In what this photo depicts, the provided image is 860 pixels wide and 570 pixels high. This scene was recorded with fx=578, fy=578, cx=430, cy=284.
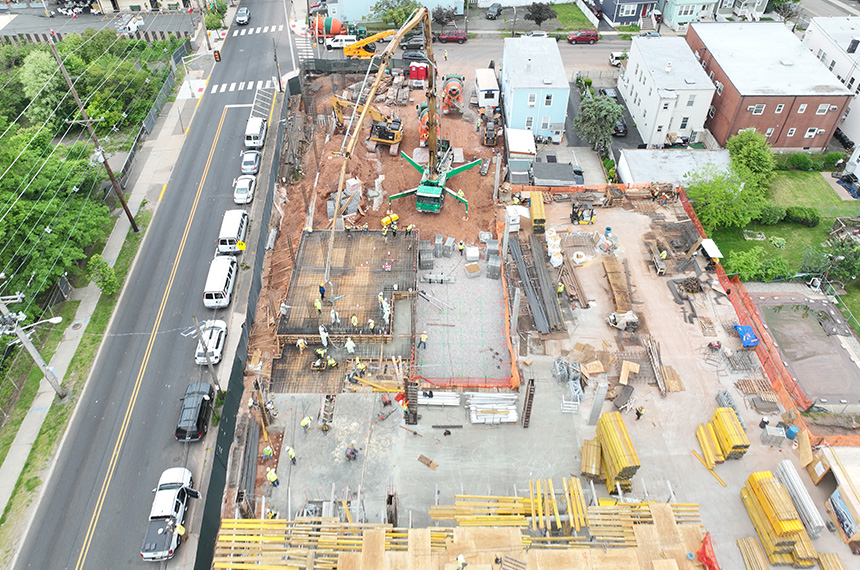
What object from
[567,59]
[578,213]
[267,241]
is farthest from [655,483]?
[567,59]

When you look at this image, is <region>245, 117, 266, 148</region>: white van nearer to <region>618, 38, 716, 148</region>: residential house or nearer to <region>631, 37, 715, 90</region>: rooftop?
<region>618, 38, 716, 148</region>: residential house

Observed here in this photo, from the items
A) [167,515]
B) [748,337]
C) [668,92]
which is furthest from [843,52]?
[167,515]

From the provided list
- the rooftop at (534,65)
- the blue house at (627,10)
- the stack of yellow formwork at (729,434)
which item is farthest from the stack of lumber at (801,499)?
the blue house at (627,10)

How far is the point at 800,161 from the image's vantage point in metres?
55.4

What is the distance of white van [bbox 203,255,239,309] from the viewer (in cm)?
4222

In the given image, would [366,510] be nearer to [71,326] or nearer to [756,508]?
[756,508]

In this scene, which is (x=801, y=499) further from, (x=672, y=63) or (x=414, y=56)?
(x=414, y=56)

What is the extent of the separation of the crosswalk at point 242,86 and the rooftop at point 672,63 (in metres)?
41.3

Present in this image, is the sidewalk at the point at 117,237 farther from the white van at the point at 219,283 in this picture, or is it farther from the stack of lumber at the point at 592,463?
the stack of lumber at the point at 592,463

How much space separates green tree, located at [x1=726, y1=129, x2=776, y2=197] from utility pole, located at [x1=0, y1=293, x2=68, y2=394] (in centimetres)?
5554

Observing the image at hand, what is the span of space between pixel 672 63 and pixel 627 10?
85.7ft

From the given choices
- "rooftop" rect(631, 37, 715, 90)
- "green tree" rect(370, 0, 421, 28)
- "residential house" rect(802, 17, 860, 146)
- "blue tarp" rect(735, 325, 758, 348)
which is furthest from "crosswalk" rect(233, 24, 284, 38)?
"blue tarp" rect(735, 325, 758, 348)

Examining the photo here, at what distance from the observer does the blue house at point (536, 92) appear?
2201 inches

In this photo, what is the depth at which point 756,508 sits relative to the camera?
2881cm
